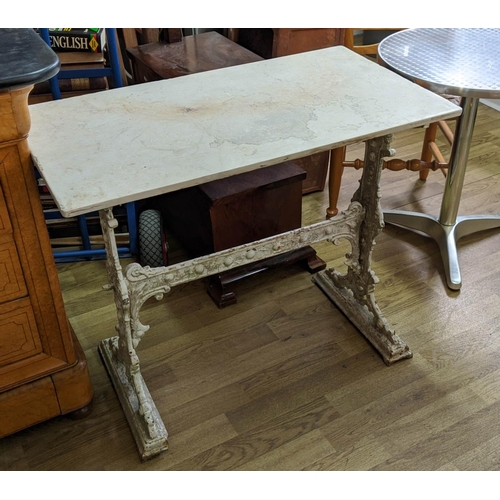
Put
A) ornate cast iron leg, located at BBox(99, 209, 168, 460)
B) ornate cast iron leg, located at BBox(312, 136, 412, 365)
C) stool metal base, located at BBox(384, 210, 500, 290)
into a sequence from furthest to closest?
stool metal base, located at BBox(384, 210, 500, 290), ornate cast iron leg, located at BBox(312, 136, 412, 365), ornate cast iron leg, located at BBox(99, 209, 168, 460)

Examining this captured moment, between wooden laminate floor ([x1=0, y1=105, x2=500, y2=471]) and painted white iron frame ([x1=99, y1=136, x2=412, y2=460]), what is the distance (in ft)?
0.17

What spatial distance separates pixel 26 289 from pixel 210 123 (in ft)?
2.12

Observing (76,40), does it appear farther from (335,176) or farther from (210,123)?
(335,176)

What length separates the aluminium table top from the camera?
2.07m

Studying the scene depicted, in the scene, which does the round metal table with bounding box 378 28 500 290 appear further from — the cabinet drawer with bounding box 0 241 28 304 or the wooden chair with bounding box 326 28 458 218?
the cabinet drawer with bounding box 0 241 28 304

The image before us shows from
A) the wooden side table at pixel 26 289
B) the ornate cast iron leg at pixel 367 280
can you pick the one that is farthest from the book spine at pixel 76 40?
the ornate cast iron leg at pixel 367 280

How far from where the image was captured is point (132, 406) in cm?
196

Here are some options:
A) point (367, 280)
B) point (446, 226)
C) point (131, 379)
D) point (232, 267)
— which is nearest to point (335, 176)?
point (446, 226)

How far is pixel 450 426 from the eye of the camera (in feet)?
6.36

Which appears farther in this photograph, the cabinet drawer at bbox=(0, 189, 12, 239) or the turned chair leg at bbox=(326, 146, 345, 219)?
the turned chair leg at bbox=(326, 146, 345, 219)

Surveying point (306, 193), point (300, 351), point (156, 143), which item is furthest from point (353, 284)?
point (156, 143)

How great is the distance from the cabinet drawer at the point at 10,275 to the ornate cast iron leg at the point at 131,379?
23 cm

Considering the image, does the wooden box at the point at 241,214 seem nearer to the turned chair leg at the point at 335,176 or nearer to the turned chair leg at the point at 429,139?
the turned chair leg at the point at 335,176

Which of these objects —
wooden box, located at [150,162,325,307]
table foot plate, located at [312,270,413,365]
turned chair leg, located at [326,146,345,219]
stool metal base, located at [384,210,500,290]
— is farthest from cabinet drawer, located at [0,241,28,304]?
stool metal base, located at [384,210,500,290]
